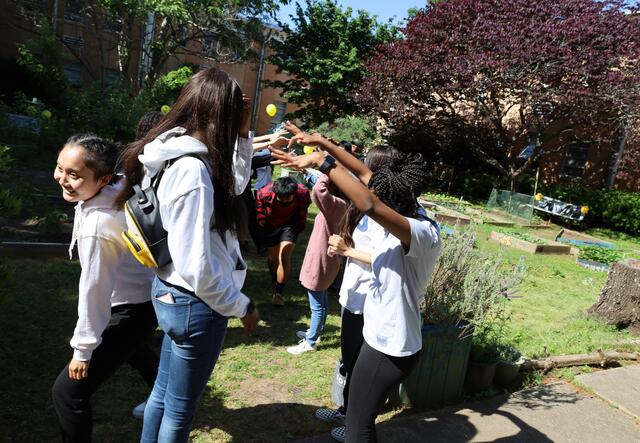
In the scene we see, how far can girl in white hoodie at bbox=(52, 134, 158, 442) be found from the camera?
80.1 inches

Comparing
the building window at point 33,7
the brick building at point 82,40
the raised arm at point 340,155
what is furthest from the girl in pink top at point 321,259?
the building window at point 33,7

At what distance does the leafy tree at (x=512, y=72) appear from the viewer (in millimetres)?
14305

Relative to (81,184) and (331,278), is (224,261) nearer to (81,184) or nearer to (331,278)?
(81,184)

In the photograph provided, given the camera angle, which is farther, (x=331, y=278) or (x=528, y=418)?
(x=331, y=278)

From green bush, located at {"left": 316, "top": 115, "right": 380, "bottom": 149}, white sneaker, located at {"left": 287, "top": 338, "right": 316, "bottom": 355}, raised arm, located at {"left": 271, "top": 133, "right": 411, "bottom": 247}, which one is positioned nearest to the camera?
raised arm, located at {"left": 271, "top": 133, "right": 411, "bottom": 247}

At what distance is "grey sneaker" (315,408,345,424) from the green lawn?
0.06 metres

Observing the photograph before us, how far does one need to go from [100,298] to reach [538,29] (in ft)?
51.4

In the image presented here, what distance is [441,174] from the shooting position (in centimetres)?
2092

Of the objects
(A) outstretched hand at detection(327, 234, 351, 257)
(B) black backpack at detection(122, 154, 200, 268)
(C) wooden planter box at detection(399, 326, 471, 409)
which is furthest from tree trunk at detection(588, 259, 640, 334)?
(B) black backpack at detection(122, 154, 200, 268)

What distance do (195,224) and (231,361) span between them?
8.29 feet

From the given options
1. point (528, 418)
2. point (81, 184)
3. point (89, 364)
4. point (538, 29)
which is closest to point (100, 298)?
point (89, 364)

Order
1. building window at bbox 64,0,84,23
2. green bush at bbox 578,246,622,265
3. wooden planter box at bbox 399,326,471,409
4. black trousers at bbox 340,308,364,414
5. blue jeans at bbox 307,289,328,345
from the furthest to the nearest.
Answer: building window at bbox 64,0,84,23, green bush at bbox 578,246,622,265, blue jeans at bbox 307,289,328,345, wooden planter box at bbox 399,326,471,409, black trousers at bbox 340,308,364,414

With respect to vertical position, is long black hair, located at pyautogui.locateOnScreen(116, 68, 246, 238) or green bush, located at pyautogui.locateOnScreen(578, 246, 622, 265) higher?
long black hair, located at pyautogui.locateOnScreen(116, 68, 246, 238)

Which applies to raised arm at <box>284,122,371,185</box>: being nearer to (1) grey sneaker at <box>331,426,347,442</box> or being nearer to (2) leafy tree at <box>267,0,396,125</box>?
(1) grey sneaker at <box>331,426,347,442</box>
